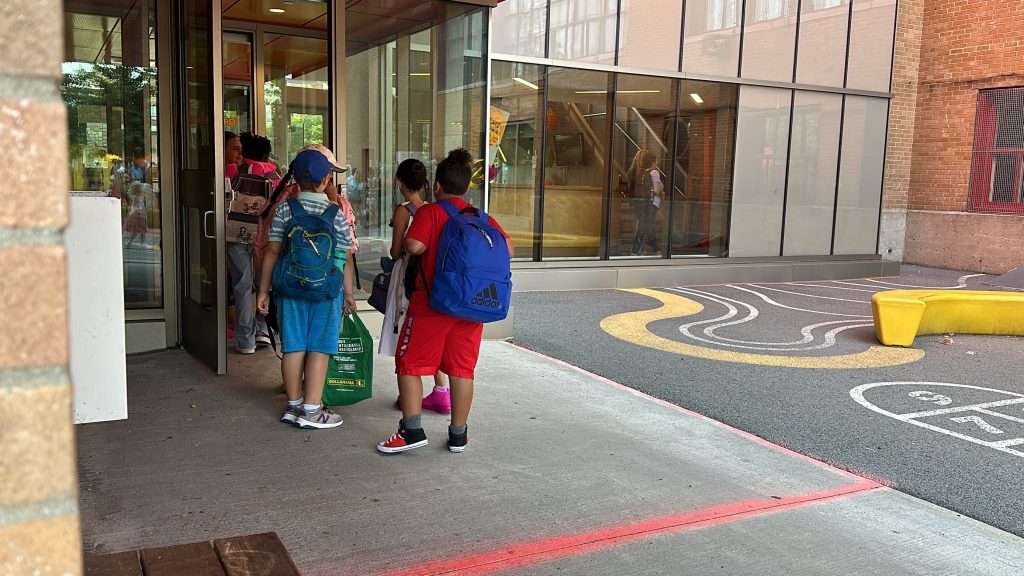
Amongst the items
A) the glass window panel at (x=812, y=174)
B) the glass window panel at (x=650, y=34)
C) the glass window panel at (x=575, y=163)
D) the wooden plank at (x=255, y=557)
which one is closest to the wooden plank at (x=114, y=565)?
the wooden plank at (x=255, y=557)

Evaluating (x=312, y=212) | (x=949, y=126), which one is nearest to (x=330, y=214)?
(x=312, y=212)

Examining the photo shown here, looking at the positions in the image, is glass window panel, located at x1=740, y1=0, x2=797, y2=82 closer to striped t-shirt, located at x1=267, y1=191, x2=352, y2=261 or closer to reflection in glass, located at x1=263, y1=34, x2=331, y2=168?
reflection in glass, located at x1=263, y1=34, x2=331, y2=168

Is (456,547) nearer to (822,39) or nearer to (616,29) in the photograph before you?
(616,29)

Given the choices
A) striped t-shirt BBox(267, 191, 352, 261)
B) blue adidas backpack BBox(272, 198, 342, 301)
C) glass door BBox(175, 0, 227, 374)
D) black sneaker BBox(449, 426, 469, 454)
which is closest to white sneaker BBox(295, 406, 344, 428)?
blue adidas backpack BBox(272, 198, 342, 301)

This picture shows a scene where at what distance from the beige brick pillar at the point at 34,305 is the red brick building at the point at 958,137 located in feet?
62.0

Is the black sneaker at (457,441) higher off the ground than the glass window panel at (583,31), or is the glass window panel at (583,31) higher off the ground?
the glass window panel at (583,31)

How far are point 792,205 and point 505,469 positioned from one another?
1163 centimetres

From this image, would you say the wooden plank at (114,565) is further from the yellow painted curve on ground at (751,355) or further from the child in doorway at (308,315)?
the yellow painted curve on ground at (751,355)

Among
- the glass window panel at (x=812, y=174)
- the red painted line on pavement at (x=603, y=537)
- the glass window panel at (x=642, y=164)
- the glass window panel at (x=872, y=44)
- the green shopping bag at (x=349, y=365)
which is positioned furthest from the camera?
the glass window panel at (x=872, y=44)

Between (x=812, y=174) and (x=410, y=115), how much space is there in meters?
8.88

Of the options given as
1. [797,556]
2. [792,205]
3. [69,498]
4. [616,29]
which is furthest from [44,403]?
[792,205]

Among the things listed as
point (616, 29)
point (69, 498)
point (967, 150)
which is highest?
point (616, 29)

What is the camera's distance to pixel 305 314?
16.8ft

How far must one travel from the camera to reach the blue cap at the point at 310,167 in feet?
16.4
